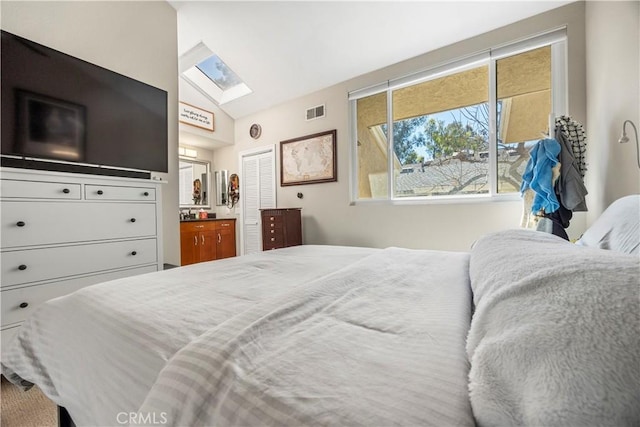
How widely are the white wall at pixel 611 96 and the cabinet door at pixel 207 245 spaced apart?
14.4 feet

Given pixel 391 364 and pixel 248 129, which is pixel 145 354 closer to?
pixel 391 364

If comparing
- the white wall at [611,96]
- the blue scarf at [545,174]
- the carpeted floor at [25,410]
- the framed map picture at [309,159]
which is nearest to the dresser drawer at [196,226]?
the framed map picture at [309,159]

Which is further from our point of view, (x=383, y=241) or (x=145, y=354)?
(x=383, y=241)

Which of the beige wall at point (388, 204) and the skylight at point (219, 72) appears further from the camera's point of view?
the skylight at point (219, 72)

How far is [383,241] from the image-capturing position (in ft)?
10.8

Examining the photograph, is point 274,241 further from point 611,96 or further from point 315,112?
point 611,96

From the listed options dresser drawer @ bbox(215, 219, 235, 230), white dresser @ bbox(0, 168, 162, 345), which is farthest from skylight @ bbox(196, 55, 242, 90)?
white dresser @ bbox(0, 168, 162, 345)

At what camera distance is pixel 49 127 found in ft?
6.22

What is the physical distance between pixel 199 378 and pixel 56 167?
2.39 metres

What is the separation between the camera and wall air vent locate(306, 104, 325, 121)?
12.3 ft

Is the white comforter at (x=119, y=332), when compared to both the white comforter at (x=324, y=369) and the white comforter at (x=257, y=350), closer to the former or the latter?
the white comforter at (x=257, y=350)

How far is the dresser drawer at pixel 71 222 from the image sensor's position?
153 cm

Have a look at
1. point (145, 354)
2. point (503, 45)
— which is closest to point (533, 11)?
point (503, 45)

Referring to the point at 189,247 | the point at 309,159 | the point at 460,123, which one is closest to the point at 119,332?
the point at 460,123
